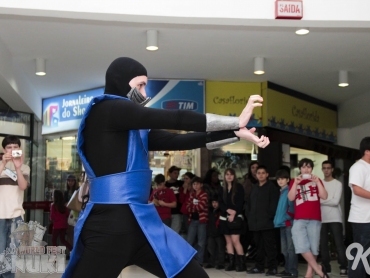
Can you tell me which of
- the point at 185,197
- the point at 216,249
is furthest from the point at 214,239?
the point at 185,197

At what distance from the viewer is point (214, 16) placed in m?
6.62

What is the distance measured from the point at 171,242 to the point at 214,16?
4.42 metres

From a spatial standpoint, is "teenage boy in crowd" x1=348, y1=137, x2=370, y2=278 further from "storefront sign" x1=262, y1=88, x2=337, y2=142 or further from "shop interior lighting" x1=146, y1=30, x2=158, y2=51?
"storefront sign" x1=262, y1=88, x2=337, y2=142

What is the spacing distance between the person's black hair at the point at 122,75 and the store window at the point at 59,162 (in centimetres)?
1025

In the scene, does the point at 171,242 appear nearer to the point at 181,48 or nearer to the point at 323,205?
the point at 323,205

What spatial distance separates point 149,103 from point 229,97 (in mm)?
1547

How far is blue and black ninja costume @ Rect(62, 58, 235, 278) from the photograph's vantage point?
8.14 feet

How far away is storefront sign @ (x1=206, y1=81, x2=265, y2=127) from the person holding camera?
559 cm

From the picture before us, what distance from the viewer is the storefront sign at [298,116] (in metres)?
11.5

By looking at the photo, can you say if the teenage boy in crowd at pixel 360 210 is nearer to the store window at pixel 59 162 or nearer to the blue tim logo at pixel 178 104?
the blue tim logo at pixel 178 104
